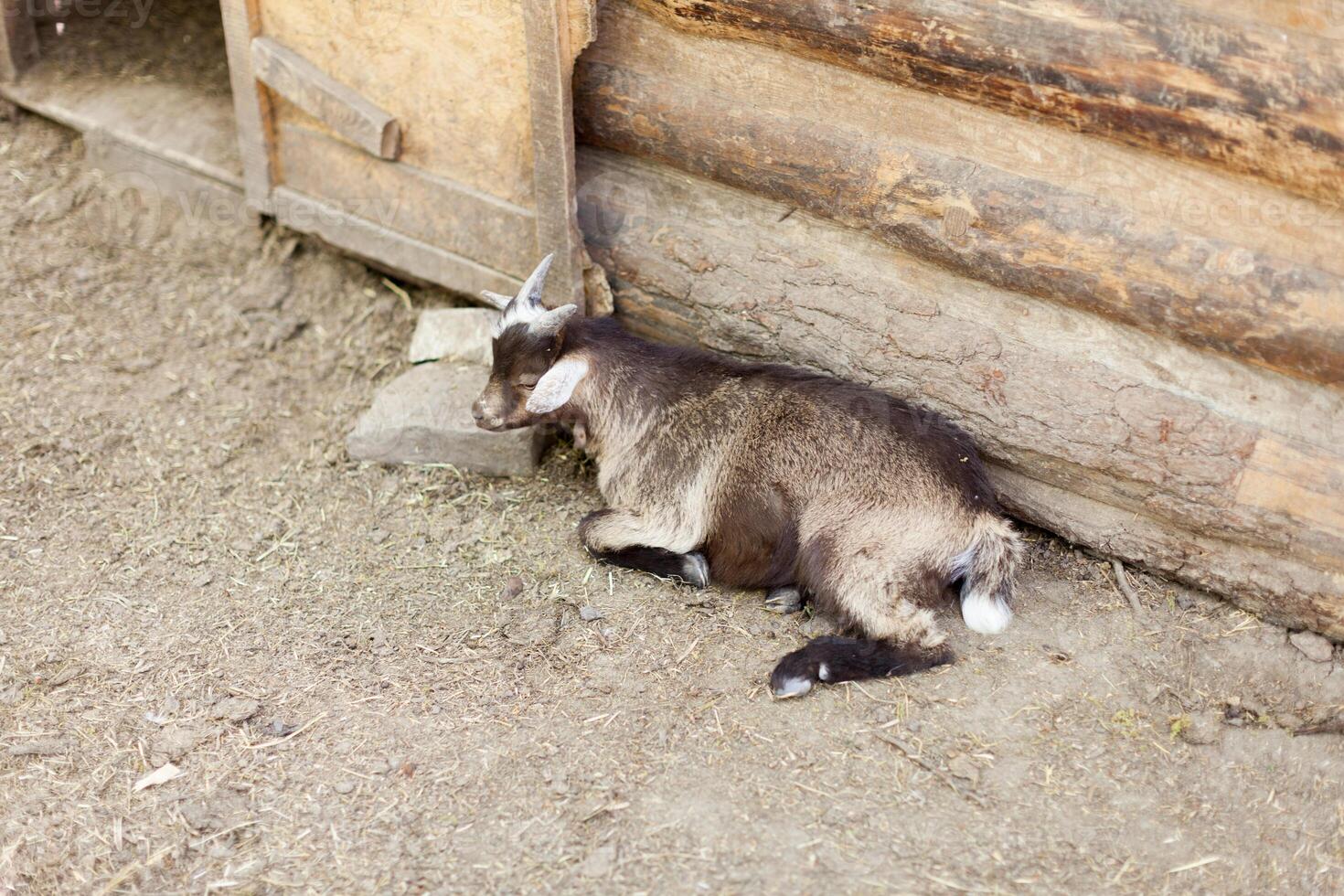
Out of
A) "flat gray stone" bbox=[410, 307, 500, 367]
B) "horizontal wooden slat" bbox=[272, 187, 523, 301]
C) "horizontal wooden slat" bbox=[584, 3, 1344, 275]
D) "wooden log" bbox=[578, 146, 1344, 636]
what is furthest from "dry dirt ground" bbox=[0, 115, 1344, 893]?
"horizontal wooden slat" bbox=[584, 3, 1344, 275]

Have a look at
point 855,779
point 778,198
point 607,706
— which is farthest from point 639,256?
point 855,779

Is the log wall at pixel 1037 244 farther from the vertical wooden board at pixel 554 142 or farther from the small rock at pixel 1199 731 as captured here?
the small rock at pixel 1199 731

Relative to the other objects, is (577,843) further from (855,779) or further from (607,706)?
(855,779)

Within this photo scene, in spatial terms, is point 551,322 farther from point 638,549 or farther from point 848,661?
point 848,661

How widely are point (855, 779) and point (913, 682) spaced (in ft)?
1.64

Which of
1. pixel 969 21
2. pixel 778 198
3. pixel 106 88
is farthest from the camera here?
pixel 106 88

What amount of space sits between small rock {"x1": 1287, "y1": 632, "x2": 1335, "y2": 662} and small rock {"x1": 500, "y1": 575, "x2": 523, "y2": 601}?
268 cm

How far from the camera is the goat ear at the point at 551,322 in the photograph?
425cm

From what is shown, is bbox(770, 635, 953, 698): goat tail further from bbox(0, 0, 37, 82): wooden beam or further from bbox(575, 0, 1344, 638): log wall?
bbox(0, 0, 37, 82): wooden beam

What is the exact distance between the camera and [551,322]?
168 inches

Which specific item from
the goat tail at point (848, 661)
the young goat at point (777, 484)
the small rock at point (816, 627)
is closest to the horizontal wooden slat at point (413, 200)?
the young goat at point (777, 484)

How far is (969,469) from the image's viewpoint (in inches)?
161

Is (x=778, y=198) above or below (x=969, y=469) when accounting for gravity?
above

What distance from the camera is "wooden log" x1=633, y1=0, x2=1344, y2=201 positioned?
3.27m
